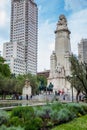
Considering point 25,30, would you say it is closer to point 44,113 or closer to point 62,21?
point 62,21

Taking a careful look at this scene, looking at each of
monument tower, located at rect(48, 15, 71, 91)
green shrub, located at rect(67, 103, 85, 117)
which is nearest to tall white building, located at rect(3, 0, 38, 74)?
monument tower, located at rect(48, 15, 71, 91)

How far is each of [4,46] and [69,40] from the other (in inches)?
4360

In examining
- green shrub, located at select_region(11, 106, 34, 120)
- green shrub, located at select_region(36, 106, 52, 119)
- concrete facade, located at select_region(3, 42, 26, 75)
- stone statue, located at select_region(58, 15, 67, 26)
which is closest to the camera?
green shrub, located at select_region(11, 106, 34, 120)

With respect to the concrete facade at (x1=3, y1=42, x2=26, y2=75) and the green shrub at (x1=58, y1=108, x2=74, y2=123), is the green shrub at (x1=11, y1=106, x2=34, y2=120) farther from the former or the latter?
the concrete facade at (x1=3, y1=42, x2=26, y2=75)

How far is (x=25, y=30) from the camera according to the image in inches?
6506

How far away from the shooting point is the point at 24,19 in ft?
548

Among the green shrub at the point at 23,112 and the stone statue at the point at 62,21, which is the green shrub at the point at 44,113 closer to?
the green shrub at the point at 23,112

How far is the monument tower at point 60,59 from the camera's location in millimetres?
54938

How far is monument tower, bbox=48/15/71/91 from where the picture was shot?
5494 centimetres

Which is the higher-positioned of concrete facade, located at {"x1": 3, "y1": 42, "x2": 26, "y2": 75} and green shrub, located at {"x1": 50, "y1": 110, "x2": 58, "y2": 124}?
concrete facade, located at {"x1": 3, "y1": 42, "x2": 26, "y2": 75}

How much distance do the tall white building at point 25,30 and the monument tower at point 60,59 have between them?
99.6 meters

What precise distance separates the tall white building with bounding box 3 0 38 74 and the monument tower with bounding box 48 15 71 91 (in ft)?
327

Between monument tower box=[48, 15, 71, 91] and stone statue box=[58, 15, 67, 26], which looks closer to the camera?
monument tower box=[48, 15, 71, 91]

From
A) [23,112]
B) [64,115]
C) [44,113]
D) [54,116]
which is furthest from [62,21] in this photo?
[23,112]
